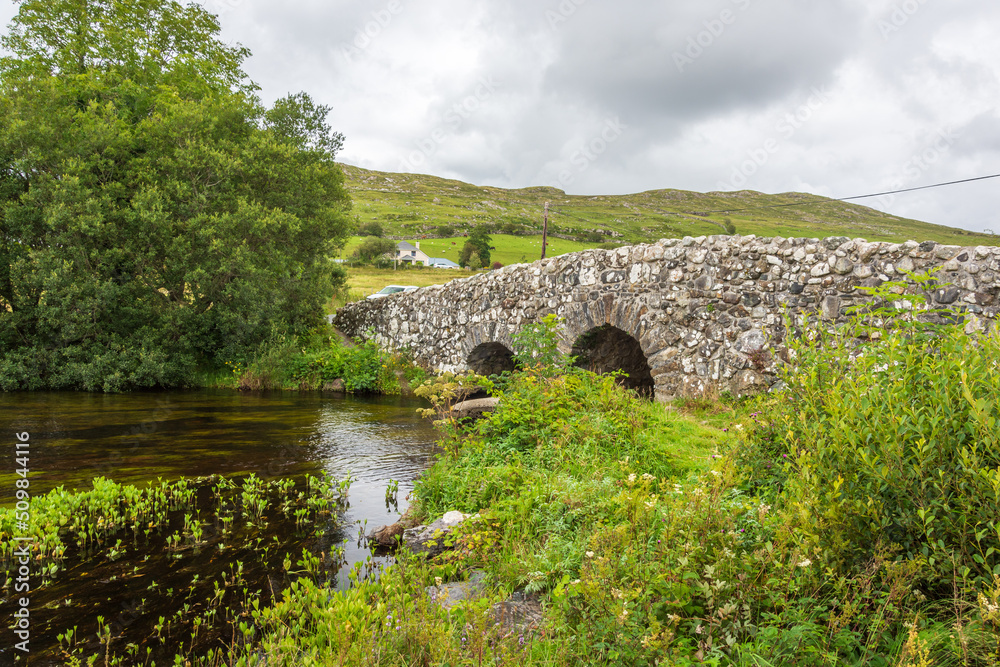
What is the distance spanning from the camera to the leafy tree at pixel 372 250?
5141 cm

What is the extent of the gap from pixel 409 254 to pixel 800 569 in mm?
54252

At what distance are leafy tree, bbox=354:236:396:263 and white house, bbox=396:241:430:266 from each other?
125 cm

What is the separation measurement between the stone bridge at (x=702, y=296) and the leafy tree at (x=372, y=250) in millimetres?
38883

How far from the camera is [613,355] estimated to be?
516 inches

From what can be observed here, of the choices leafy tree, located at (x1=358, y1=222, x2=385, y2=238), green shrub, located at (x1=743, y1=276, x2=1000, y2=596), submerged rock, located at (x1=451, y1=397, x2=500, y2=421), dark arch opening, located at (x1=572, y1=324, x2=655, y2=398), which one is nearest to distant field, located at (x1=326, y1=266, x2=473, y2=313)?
dark arch opening, located at (x1=572, y1=324, x2=655, y2=398)

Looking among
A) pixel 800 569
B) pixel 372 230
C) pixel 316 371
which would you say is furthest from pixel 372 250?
pixel 800 569

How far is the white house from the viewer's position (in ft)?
178

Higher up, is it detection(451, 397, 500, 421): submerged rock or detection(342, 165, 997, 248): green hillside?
detection(342, 165, 997, 248): green hillside

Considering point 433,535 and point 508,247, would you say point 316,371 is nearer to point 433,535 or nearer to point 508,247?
point 433,535

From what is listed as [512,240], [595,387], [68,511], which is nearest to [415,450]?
[595,387]

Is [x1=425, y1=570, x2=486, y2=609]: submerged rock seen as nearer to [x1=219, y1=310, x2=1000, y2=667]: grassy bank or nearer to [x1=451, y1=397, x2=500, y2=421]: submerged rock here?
[x1=219, y1=310, x2=1000, y2=667]: grassy bank

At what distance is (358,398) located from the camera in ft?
48.0

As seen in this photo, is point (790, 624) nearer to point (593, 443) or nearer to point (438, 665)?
point (438, 665)

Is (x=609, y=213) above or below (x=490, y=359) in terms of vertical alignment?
above
